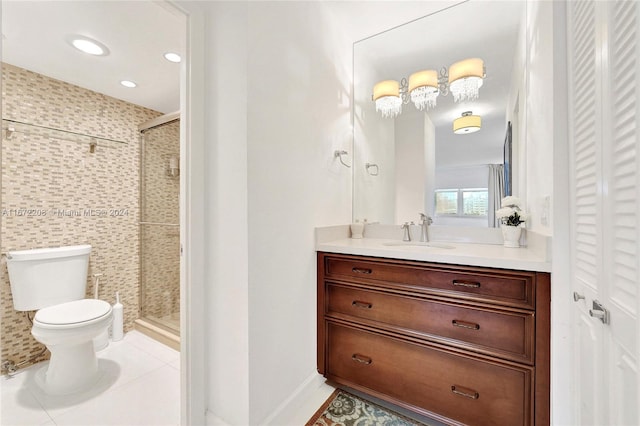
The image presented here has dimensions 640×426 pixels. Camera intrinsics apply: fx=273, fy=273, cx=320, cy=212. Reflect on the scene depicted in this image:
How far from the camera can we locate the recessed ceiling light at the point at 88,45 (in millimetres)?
1597

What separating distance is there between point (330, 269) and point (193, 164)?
3.04 ft

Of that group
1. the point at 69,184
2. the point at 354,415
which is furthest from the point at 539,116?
the point at 69,184

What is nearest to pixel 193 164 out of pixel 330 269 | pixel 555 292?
pixel 330 269

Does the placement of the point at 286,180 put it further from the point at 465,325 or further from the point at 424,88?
the point at 424,88

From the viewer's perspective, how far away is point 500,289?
1172 millimetres

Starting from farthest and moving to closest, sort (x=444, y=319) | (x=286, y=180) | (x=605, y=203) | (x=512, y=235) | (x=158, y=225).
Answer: (x=158, y=225) < (x=512, y=235) < (x=286, y=180) < (x=444, y=319) < (x=605, y=203)

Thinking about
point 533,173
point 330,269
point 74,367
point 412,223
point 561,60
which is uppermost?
point 561,60

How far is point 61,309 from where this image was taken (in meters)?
1.76

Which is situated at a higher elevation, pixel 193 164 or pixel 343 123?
pixel 343 123

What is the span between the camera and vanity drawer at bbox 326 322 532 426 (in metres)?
1.16

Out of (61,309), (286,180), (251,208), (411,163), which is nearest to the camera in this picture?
(251,208)

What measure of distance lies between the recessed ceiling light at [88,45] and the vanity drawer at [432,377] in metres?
2.19

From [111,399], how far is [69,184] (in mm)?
1564

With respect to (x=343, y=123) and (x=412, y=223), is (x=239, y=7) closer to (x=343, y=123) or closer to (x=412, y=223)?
(x=343, y=123)
